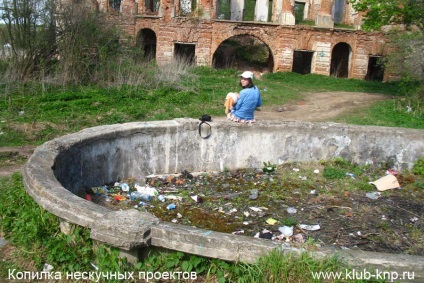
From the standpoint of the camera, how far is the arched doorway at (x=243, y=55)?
26047 millimetres

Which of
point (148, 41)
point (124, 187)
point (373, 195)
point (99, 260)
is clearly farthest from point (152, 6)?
point (99, 260)

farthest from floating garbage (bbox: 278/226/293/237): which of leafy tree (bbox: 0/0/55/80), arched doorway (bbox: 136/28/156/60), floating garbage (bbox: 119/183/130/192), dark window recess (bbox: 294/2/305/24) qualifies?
dark window recess (bbox: 294/2/305/24)

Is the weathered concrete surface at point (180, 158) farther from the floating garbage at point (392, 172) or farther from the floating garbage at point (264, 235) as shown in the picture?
the floating garbage at point (264, 235)

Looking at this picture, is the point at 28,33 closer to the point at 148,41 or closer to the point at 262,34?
the point at 148,41

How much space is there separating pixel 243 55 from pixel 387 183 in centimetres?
2082

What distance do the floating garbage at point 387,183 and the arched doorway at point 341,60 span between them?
1993 centimetres

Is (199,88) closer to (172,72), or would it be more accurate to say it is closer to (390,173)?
(172,72)

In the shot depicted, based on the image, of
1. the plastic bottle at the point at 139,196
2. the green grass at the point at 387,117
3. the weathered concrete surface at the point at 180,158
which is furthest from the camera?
the green grass at the point at 387,117

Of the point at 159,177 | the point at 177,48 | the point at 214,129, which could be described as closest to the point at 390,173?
the point at 214,129

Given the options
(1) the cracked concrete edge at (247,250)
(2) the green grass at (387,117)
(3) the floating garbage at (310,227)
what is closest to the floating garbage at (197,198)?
(3) the floating garbage at (310,227)

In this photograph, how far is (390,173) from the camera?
299 inches

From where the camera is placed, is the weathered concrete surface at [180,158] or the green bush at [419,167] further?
the green bush at [419,167]

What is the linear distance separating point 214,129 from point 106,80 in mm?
7934

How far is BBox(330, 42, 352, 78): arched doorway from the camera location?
87.0ft
